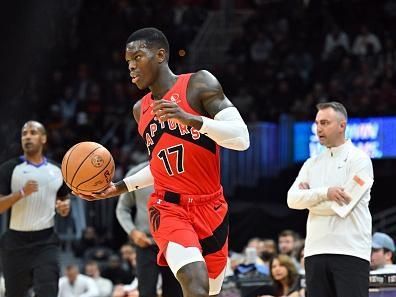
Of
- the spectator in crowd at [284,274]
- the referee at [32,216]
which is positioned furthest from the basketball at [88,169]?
the spectator in crowd at [284,274]

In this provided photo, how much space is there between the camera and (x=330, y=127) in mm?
7703

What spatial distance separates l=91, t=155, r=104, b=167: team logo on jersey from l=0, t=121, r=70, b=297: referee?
81.3 inches

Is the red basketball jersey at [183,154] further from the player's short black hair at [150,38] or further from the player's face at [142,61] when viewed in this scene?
the player's short black hair at [150,38]

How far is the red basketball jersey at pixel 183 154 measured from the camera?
21.9 ft

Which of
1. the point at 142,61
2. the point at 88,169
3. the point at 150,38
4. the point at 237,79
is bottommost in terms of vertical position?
the point at 88,169

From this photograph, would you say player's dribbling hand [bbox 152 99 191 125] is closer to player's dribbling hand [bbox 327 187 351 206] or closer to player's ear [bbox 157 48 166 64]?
player's ear [bbox 157 48 166 64]

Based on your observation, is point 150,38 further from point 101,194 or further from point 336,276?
point 336,276

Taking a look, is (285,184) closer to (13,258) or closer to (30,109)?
(30,109)

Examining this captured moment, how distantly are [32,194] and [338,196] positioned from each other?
3.20m

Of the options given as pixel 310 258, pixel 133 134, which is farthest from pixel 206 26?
pixel 310 258

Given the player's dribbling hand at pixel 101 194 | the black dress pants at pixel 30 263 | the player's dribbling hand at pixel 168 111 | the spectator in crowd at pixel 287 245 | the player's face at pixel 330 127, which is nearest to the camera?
the player's dribbling hand at pixel 168 111

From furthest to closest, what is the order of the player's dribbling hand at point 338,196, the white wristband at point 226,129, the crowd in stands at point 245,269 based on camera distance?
the crowd in stands at point 245,269 → the player's dribbling hand at point 338,196 → the white wristband at point 226,129

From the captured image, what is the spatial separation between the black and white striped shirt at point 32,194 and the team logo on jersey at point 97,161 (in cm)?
240

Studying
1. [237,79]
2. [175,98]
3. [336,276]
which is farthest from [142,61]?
[237,79]
